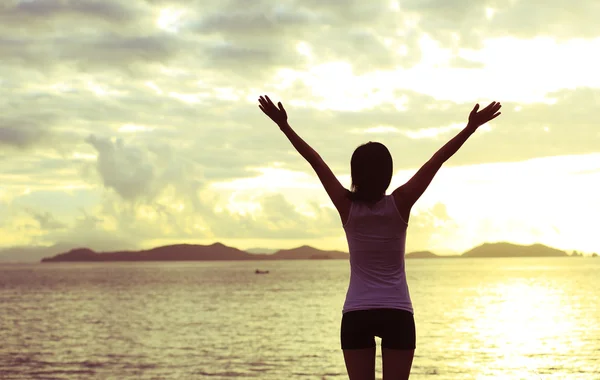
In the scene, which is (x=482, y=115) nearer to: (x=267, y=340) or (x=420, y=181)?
(x=420, y=181)

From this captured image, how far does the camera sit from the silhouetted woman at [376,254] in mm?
3980

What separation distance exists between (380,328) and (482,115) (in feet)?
4.90

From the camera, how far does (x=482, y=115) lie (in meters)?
4.30

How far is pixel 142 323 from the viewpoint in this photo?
208 feet

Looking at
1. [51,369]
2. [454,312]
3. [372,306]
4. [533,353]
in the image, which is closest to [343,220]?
[372,306]

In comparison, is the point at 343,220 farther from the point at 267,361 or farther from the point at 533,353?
the point at 533,353

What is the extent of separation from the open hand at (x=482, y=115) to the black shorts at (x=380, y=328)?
128 cm

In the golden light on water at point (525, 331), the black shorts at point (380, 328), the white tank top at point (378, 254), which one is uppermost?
the white tank top at point (378, 254)

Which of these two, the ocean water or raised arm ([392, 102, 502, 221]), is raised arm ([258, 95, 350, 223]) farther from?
the ocean water

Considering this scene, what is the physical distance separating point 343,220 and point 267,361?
34.9 meters

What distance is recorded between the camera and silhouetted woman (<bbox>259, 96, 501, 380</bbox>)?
157 inches

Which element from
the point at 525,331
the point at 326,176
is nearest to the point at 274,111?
the point at 326,176

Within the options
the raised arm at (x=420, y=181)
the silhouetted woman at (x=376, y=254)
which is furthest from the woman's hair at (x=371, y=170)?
the raised arm at (x=420, y=181)

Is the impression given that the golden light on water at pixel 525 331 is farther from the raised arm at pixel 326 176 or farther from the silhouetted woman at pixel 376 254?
the raised arm at pixel 326 176
